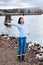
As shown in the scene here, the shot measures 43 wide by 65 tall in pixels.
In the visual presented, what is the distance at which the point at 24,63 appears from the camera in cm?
938

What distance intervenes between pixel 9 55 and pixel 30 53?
1.37 m

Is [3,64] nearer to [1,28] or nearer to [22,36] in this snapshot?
[22,36]

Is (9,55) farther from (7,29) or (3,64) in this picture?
(7,29)

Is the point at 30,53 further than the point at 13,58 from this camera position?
Yes

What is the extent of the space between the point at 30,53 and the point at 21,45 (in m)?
2.27

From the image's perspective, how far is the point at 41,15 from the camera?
32500mm

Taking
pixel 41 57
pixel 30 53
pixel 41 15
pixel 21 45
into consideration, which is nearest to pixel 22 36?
pixel 21 45

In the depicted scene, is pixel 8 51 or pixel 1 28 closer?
pixel 8 51

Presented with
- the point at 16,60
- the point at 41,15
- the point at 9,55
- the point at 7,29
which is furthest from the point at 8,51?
the point at 41,15

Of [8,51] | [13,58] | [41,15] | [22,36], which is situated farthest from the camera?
[41,15]

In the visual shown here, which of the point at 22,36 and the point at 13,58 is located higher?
the point at 22,36

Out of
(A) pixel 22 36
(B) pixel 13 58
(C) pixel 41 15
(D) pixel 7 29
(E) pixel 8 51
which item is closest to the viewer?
(A) pixel 22 36

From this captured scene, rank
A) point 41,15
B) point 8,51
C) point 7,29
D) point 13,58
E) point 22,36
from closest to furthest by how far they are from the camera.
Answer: point 22,36, point 13,58, point 8,51, point 7,29, point 41,15

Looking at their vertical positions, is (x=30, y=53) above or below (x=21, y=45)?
below
